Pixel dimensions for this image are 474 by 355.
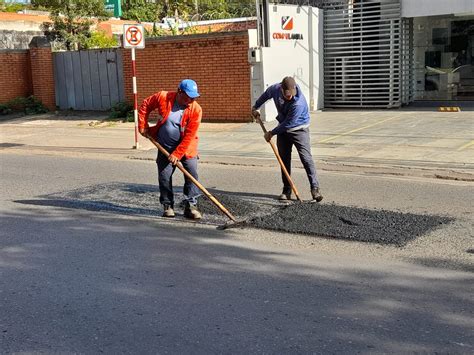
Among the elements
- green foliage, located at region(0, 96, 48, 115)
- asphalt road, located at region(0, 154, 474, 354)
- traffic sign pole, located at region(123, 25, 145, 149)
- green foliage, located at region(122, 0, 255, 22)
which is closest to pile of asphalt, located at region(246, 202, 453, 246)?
asphalt road, located at region(0, 154, 474, 354)

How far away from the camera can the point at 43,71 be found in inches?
810

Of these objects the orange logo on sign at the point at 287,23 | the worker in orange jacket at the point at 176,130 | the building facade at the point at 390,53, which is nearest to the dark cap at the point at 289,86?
the worker in orange jacket at the point at 176,130

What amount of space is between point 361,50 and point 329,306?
14441 mm

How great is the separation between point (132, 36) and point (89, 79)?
23.8 feet

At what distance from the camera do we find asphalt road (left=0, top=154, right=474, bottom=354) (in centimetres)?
389

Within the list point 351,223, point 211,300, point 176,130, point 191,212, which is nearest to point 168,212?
point 191,212

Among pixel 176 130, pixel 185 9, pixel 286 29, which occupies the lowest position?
pixel 176 130

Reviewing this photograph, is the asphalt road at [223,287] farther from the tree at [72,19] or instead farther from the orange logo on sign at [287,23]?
the tree at [72,19]

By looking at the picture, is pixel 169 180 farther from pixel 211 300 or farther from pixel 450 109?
pixel 450 109

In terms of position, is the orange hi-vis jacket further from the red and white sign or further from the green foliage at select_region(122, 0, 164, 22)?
the green foliage at select_region(122, 0, 164, 22)

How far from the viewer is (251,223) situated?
669 cm

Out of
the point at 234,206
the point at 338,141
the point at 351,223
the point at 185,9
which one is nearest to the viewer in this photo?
the point at 351,223

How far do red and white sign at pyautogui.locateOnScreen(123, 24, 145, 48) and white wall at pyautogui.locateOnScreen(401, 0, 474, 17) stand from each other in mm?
8088

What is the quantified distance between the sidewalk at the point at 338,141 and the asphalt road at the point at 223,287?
2.52 metres
